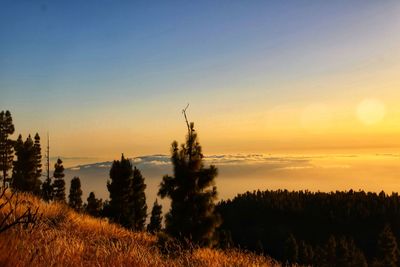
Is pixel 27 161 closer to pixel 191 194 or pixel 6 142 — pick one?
pixel 6 142

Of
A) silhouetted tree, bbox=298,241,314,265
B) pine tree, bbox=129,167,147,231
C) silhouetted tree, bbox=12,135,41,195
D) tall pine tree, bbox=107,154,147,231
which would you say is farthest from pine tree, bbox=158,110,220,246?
silhouetted tree, bbox=298,241,314,265

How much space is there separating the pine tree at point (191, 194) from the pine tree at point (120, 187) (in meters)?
30.9

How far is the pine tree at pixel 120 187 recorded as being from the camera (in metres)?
53.6

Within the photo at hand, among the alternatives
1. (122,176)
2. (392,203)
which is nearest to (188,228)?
(122,176)

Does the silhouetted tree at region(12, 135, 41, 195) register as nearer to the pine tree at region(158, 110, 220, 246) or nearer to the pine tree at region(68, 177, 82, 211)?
the pine tree at region(68, 177, 82, 211)

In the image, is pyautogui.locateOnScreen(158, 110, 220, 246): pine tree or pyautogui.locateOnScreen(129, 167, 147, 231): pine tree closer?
pyautogui.locateOnScreen(158, 110, 220, 246): pine tree

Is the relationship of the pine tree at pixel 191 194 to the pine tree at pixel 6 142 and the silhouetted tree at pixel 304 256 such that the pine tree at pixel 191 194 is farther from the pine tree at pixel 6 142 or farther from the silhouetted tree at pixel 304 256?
the silhouetted tree at pixel 304 256

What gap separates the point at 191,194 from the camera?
23375mm

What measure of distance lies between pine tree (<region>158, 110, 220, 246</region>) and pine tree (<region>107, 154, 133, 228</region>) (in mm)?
30900

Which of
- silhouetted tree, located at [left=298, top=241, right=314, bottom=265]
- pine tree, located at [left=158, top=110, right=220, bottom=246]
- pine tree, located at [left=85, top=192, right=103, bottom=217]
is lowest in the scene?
silhouetted tree, located at [left=298, top=241, right=314, bottom=265]

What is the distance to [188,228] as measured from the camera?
75.2 ft

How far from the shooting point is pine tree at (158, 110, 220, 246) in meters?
22.9

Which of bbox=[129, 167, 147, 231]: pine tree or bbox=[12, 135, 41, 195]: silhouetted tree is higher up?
bbox=[12, 135, 41, 195]: silhouetted tree

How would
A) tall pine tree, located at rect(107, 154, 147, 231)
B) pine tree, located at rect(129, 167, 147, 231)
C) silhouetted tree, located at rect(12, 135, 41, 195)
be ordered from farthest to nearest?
1. silhouetted tree, located at rect(12, 135, 41, 195)
2. pine tree, located at rect(129, 167, 147, 231)
3. tall pine tree, located at rect(107, 154, 147, 231)
